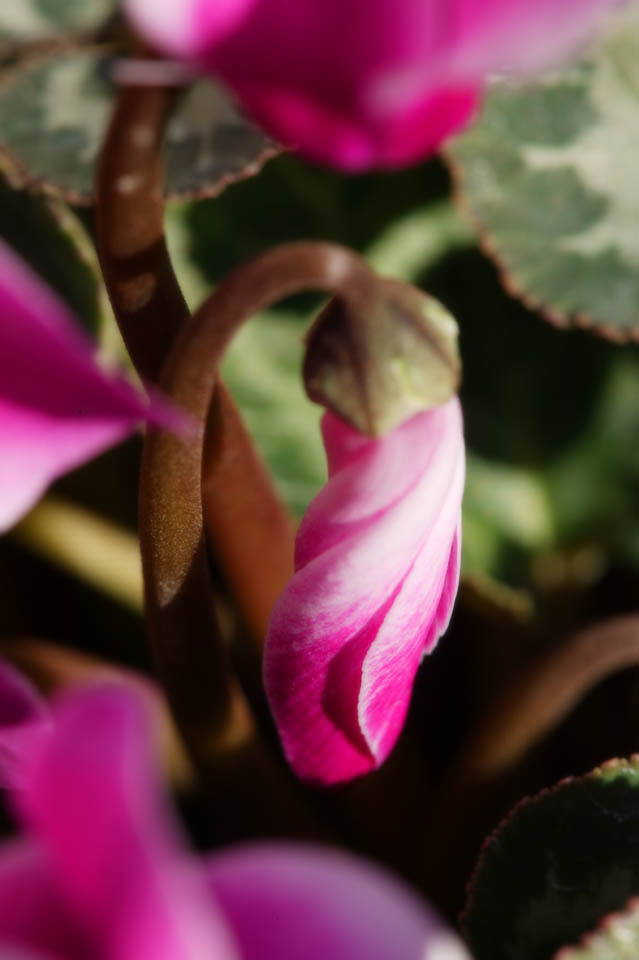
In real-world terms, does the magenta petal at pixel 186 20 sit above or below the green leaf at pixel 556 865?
above

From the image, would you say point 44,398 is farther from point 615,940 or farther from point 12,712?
point 615,940

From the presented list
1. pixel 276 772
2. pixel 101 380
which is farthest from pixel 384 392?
pixel 276 772

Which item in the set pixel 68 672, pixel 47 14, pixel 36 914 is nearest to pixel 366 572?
pixel 36 914

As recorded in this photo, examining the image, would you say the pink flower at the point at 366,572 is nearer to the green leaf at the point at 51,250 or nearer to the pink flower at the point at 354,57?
the pink flower at the point at 354,57

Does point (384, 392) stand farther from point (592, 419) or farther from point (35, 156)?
point (592, 419)

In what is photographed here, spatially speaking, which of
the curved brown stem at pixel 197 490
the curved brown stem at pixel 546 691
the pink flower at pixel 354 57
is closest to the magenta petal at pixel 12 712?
the curved brown stem at pixel 197 490

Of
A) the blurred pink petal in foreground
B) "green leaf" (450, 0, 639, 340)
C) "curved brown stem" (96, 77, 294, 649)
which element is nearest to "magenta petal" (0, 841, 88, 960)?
the blurred pink petal in foreground

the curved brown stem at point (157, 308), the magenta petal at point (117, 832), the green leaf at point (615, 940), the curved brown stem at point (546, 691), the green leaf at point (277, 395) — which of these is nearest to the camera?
the magenta petal at point (117, 832)

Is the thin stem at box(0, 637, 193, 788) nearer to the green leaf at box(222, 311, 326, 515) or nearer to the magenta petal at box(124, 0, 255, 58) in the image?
the green leaf at box(222, 311, 326, 515)
